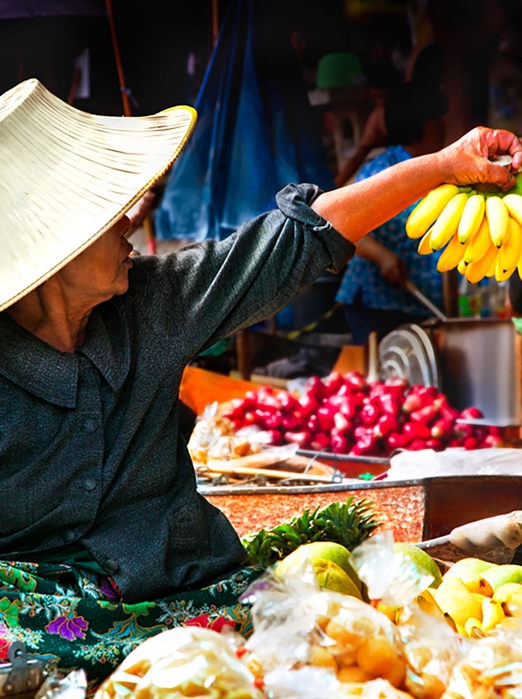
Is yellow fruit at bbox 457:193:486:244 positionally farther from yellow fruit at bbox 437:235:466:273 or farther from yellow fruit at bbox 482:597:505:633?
yellow fruit at bbox 482:597:505:633

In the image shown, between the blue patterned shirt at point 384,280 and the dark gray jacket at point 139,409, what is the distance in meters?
3.48

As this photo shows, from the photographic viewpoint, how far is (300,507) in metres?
3.20

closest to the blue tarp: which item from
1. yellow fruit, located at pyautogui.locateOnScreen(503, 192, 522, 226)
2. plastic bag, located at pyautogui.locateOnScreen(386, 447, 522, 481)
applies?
plastic bag, located at pyautogui.locateOnScreen(386, 447, 522, 481)

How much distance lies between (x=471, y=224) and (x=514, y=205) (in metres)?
0.13

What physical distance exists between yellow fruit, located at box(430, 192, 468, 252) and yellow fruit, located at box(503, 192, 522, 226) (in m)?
0.09

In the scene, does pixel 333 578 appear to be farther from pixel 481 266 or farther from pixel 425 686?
pixel 481 266

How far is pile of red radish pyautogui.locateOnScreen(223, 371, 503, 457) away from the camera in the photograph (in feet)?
15.8

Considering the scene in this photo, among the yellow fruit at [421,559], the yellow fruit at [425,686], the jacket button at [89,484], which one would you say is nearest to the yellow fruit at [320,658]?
the yellow fruit at [425,686]

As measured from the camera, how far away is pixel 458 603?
183cm

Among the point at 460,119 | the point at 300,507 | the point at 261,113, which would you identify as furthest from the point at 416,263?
the point at 300,507

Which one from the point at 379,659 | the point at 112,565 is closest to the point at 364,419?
the point at 112,565

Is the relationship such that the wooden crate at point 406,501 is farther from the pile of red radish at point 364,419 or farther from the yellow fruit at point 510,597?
the pile of red radish at point 364,419

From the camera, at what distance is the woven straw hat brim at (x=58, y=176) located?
6.53 ft

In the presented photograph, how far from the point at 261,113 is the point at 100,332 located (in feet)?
13.0
